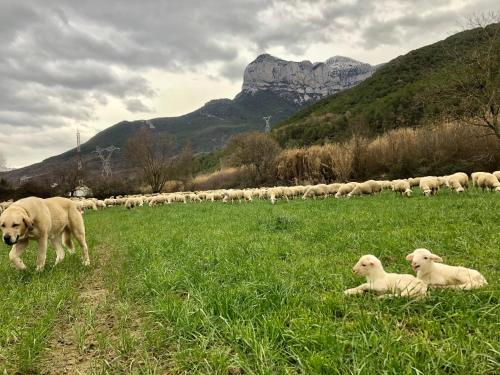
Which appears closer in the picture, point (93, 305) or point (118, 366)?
point (118, 366)

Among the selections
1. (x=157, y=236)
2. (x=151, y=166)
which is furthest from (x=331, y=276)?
(x=151, y=166)

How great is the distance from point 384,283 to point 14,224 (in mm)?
6254

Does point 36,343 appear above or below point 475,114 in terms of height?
below

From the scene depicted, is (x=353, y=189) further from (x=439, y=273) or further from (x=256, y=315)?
(x=256, y=315)

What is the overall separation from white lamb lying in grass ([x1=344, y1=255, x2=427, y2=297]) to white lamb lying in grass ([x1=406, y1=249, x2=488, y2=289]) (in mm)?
277

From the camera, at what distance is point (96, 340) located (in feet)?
13.5

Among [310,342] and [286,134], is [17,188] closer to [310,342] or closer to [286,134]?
[286,134]

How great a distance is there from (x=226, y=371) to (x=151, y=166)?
5575cm

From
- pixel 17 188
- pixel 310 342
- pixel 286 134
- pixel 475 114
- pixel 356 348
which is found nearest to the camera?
pixel 356 348

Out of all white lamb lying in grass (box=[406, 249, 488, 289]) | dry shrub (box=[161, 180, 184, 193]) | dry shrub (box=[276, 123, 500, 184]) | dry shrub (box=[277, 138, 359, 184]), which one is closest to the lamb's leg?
white lamb lying in grass (box=[406, 249, 488, 289])

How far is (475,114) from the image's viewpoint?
20359mm

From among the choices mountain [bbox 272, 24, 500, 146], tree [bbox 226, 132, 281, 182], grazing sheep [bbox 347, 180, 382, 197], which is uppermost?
mountain [bbox 272, 24, 500, 146]

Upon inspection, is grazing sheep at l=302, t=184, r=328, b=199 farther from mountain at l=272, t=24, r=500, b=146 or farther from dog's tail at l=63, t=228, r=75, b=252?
mountain at l=272, t=24, r=500, b=146

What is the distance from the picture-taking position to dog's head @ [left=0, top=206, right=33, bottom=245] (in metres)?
6.71
